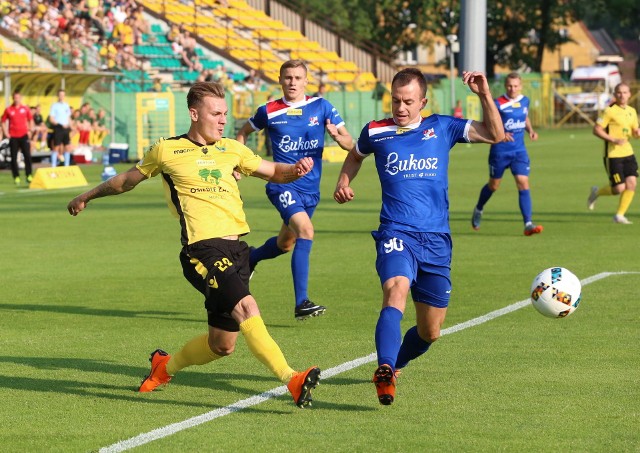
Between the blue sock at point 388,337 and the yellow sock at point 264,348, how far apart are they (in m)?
0.52

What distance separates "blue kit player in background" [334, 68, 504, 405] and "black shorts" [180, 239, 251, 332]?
2.63ft

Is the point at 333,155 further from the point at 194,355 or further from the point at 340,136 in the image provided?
the point at 194,355

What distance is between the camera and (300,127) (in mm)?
12359

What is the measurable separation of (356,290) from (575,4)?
6976 cm

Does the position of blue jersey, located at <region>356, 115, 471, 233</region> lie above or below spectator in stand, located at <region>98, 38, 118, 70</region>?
below

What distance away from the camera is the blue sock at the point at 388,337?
7559mm

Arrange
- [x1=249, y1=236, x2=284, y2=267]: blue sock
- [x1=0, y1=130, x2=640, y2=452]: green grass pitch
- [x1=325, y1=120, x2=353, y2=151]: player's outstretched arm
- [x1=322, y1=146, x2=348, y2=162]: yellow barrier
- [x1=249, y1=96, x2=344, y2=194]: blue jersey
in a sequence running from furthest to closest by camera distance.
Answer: [x1=322, y1=146, x2=348, y2=162]: yellow barrier → [x1=249, y1=236, x2=284, y2=267]: blue sock → [x1=249, y1=96, x2=344, y2=194]: blue jersey → [x1=325, y1=120, x2=353, y2=151]: player's outstretched arm → [x1=0, y1=130, x2=640, y2=452]: green grass pitch

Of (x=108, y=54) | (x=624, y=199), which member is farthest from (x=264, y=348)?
(x=108, y=54)

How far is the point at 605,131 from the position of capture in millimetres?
19984

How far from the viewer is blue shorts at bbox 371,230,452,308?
8.01 metres

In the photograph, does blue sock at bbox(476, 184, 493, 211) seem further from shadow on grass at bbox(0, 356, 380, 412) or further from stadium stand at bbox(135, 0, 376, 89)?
stadium stand at bbox(135, 0, 376, 89)

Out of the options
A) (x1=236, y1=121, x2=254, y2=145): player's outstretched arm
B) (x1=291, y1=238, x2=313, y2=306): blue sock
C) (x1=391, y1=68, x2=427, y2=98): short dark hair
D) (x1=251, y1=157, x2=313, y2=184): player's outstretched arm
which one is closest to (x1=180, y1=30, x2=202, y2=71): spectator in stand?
(x1=236, y1=121, x2=254, y2=145): player's outstretched arm

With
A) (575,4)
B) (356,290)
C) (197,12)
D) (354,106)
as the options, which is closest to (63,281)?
(356,290)

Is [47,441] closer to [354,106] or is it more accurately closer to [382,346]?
[382,346]
